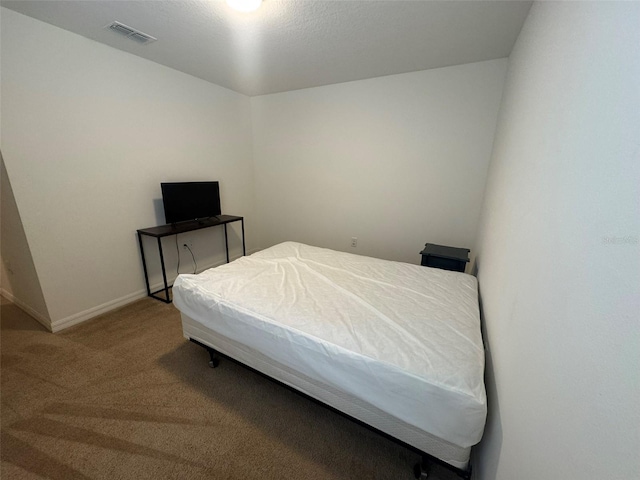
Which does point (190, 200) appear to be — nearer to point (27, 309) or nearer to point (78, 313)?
point (78, 313)

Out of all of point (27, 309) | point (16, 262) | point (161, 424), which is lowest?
point (161, 424)

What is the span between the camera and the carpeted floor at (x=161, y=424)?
1.23 meters

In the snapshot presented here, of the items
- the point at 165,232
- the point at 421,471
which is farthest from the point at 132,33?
the point at 421,471

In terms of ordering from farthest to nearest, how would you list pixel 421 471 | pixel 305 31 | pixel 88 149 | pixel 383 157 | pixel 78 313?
pixel 383 157, pixel 78 313, pixel 88 149, pixel 305 31, pixel 421 471

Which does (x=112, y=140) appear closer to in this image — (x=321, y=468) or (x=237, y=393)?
(x=237, y=393)

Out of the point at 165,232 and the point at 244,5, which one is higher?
the point at 244,5

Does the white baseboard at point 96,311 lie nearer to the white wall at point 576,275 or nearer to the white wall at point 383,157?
the white wall at point 383,157

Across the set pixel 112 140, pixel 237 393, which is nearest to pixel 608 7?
pixel 237 393

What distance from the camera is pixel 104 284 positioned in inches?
98.3

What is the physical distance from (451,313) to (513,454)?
0.75 m

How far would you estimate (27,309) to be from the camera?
2.43m

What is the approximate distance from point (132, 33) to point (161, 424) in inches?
114

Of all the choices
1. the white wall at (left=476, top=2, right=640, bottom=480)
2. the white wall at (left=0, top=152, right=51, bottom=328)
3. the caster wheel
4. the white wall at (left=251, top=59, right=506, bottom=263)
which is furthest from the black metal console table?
the white wall at (left=476, top=2, right=640, bottom=480)

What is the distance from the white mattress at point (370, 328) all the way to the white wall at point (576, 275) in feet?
0.61
